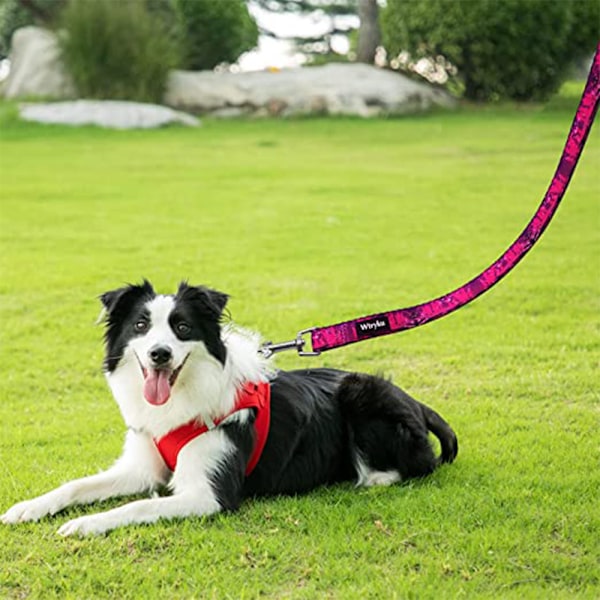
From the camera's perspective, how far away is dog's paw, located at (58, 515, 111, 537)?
4168 millimetres

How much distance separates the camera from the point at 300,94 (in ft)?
87.2

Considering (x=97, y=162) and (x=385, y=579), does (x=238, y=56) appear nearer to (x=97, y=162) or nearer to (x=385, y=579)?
(x=97, y=162)

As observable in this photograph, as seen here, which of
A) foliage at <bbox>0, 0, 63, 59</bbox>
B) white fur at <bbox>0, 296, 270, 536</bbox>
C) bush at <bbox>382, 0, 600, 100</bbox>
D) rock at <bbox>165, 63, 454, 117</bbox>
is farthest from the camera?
foliage at <bbox>0, 0, 63, 59</bbox>

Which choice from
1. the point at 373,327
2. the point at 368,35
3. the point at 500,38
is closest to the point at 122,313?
the point at 373,327

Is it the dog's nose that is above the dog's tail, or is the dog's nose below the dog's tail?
above

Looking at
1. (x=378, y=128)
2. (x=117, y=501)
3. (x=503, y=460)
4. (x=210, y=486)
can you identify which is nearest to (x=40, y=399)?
(x=117, y=501)

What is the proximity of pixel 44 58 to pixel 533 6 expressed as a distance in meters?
13.6

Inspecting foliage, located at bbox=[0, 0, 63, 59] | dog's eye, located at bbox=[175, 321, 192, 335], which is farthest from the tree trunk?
dog's eye, located at bbox=[175, 321, 192, 335]

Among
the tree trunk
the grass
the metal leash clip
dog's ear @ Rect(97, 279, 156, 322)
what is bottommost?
the grass

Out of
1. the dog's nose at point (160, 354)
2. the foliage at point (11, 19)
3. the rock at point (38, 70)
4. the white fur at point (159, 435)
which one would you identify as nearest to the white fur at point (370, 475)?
the white fur at point (159, 435)

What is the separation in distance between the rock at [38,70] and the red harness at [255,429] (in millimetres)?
23542

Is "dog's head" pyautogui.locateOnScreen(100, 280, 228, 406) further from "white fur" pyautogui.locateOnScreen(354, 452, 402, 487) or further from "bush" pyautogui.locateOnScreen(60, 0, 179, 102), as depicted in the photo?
"bush" pyautogui.locateOnScreen(60, 0, 179, 102)

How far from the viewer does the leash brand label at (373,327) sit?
4.75m

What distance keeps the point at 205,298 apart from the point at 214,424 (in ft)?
1.91
